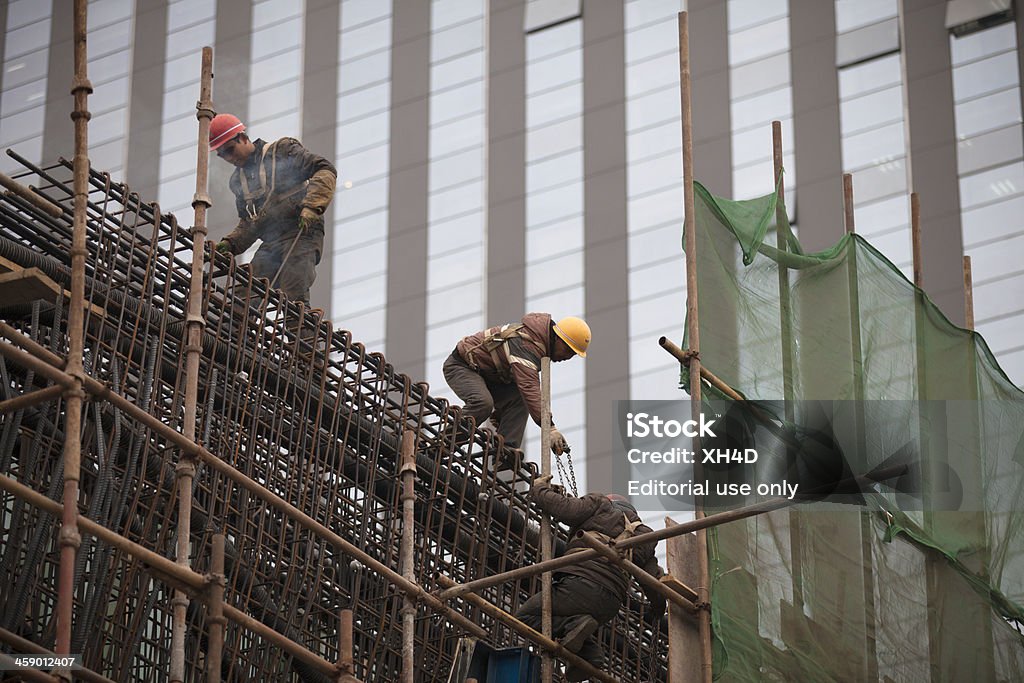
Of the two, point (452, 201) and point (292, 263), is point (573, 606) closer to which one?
point (292, 263)

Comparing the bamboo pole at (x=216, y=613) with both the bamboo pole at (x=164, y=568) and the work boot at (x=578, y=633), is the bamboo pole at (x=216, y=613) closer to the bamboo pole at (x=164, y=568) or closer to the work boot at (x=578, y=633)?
the bamboo pole at (x=164, y=568)

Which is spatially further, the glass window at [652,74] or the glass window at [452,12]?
the glass window at [452,12]

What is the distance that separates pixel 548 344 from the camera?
1494 centimetres

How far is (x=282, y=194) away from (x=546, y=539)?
4941mm

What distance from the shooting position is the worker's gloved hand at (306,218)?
52.0 ft

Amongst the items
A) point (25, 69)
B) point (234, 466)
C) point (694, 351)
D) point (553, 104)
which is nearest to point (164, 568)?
point (234, 466)

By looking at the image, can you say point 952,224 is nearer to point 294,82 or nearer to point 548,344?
point 294,82

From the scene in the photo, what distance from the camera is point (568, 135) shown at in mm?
44281

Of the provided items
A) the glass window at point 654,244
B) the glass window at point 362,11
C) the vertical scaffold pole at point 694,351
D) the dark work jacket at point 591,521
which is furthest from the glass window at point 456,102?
the dark work jacket at point 591,521

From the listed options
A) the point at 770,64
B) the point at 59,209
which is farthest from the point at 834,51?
the point at 59,209

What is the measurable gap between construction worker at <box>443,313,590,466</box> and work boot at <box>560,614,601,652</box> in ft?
7.42

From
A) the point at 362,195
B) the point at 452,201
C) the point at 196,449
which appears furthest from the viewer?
the point at 362,195

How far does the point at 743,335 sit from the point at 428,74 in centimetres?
3331

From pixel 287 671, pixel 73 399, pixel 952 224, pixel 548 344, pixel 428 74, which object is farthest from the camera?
pixel 428 74
